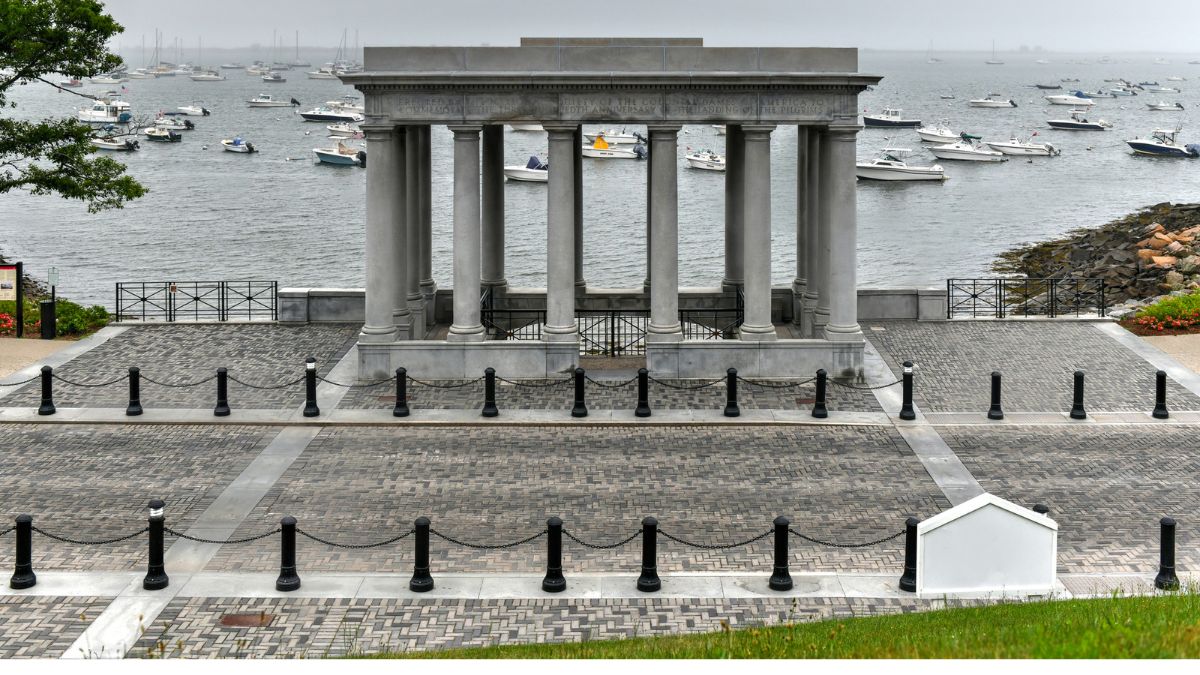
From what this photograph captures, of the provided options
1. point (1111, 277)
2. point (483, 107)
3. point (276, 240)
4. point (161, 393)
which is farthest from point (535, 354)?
point (276, 240)

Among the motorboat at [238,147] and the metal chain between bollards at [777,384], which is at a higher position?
the motorboat at [238,147]

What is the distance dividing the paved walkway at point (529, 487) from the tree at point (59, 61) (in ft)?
24.0

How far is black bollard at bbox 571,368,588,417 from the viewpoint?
28.1 metres

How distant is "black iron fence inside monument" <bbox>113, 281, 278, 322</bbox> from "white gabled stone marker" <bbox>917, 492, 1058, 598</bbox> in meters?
23.8

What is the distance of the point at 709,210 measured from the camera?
109m

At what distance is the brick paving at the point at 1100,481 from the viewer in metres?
20.2

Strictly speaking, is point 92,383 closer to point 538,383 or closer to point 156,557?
point 538,383

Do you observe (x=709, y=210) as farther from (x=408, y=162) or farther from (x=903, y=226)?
(x=408, y=162)

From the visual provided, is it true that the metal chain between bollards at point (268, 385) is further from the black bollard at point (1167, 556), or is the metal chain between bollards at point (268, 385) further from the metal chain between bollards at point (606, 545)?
the black bollard at point (1167, 556)

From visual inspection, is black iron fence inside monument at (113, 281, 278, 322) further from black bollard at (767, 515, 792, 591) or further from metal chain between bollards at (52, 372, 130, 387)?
Answer: black bollard at (767, 515, 792, 591)

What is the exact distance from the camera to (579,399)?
1117 inches

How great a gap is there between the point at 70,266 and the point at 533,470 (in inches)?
2548

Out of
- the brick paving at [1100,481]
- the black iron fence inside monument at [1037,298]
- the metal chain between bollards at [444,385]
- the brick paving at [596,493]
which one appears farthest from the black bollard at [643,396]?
the black iron fence inside monument at [1037,298]

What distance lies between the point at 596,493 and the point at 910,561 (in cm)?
604
